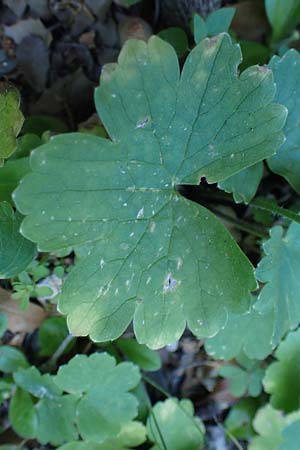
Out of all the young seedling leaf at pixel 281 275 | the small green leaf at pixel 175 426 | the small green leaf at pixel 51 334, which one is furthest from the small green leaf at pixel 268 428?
the small green leaf at pixel 51 334

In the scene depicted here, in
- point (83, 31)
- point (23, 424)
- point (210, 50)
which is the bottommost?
point (23, 424)

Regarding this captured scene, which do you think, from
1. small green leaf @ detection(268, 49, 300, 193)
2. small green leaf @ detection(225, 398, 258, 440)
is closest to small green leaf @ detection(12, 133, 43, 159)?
small green leaf @ detection(268, 49, 300, 193)

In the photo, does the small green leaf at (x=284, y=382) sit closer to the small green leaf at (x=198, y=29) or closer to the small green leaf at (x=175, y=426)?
the small green leaf at (x=175, y=426)

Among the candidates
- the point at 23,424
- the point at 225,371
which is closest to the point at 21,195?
the point at 23,424

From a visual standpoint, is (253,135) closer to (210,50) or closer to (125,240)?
(210,50)

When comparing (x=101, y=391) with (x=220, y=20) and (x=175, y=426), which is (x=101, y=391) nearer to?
(x=175, y=426)

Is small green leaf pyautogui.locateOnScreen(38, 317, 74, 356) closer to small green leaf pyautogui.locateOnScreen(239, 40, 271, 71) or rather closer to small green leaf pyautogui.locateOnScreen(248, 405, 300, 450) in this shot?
small green leaf pyautogui.locateOnScreen(248, 405, 300, 450)

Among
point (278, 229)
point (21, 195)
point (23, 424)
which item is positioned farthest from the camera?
point (23, 424)

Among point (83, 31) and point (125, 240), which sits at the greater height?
point (83, 31)

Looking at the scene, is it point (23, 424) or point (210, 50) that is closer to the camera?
point (210, 50)
